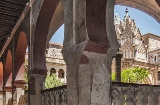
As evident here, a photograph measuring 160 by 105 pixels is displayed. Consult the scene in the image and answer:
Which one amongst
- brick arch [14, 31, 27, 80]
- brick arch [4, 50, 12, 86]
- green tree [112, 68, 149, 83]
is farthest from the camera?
green tree [112, 68, 149, 83]

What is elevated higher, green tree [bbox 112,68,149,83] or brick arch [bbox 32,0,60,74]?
brick arch [bbox 32,0,60,74]

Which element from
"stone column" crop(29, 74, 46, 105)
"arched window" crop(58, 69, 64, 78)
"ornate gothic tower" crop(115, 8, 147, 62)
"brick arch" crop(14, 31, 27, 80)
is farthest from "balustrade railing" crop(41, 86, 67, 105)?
"ornate gothic tower" crop(115, 8, 147, 62)

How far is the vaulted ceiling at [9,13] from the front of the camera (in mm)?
7851

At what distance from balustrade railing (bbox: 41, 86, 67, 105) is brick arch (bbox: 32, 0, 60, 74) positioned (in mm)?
632

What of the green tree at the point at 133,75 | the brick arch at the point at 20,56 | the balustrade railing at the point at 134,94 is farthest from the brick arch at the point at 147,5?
the green tree at the point at 133,75

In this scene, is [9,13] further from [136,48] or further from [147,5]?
[136,48]

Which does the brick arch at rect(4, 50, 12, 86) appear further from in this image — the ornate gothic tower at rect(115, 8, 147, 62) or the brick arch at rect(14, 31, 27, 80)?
the ornate gothic tower at rect(115, 8, 147, 62)

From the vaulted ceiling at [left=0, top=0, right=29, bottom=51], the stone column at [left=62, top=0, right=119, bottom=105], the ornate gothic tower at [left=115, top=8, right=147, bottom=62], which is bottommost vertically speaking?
the stone column at [left=62, top=0, right=119, bottom=105]

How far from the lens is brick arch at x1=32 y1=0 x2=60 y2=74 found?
661 centimetres

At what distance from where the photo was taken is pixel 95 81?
3.94 metres

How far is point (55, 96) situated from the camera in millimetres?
5855

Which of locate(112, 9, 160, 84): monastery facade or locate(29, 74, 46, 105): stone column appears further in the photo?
locate(112, 9, 160, 84): monastery facade

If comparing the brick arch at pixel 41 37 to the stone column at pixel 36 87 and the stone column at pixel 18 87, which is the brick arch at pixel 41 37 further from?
the stone column at pixel 18 87

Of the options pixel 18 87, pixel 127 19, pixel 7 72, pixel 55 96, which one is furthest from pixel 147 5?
pixel 127 19
